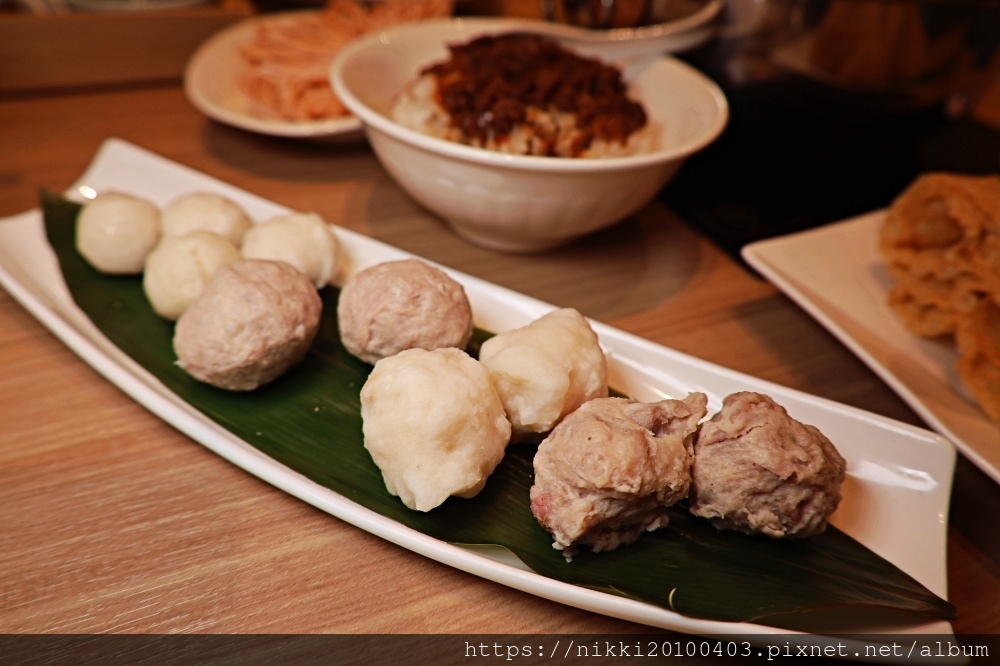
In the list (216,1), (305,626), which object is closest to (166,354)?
(305,626)

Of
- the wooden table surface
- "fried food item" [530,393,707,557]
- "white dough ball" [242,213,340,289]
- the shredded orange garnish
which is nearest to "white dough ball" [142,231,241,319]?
"white dough ball" [242,213,340,289]

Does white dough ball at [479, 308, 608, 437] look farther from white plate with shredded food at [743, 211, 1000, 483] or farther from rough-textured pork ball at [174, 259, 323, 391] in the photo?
white plate with shredded food at [743, 211, 1000, 483]

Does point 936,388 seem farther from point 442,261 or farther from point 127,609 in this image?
point 127,609

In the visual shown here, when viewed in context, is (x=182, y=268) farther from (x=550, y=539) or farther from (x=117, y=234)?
(x=550, y=539)

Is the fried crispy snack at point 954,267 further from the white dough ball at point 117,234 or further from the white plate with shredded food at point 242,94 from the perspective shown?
the white dough ball at point 117,234

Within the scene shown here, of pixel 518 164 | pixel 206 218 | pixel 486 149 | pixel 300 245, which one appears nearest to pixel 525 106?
pixel 486 149

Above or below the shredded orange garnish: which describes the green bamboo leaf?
below

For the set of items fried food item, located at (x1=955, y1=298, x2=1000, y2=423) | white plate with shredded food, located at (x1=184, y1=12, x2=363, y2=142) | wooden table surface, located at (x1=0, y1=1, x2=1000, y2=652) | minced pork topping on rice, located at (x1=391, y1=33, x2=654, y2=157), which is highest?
minced pork topping on rice, located at (x1=391, y1=33, x2=654, y2=157)
